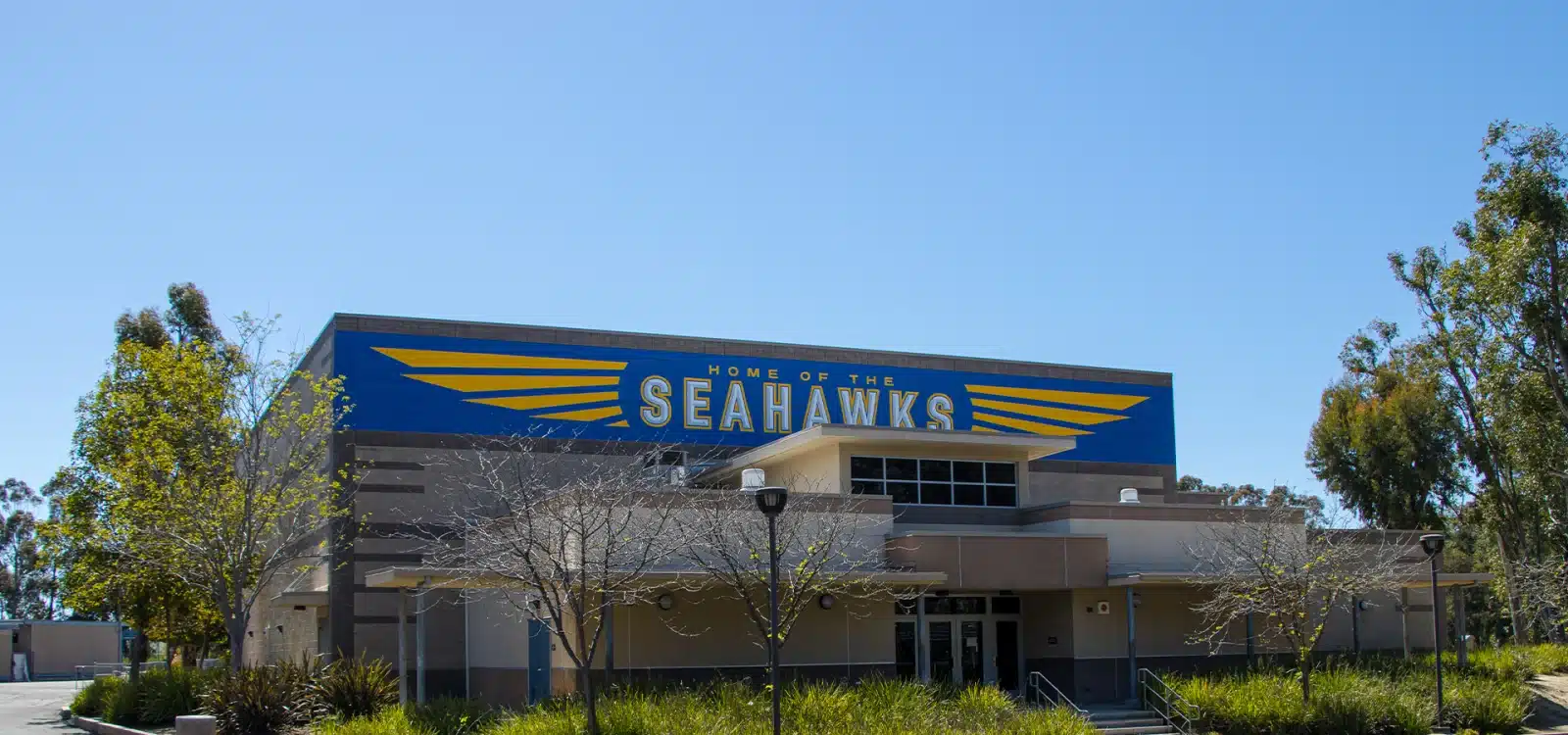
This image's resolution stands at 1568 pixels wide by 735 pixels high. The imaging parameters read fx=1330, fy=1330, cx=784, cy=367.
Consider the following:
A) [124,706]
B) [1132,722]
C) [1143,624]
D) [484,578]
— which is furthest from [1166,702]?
[124,706]

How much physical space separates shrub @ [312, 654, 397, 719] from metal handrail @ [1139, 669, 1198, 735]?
49.5 feet

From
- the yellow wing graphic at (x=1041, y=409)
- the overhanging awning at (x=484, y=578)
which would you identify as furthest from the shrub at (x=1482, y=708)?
the yellow wing graphic at (x=1041, y=409)

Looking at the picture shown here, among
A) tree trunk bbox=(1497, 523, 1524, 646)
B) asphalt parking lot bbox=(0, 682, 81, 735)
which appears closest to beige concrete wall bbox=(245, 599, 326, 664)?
asphalt parking lot bbox=(0, 682, 81, 735)

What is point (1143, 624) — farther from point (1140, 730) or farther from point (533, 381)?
point (533, 381)

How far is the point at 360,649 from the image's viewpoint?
32.2 meters

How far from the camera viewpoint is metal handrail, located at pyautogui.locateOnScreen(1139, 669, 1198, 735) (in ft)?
81.9

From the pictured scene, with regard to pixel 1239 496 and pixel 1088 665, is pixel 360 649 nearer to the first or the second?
pixel 1088 665

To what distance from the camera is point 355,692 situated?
2575 cm

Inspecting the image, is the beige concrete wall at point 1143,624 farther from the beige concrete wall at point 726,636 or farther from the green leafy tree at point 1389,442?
the green leafy tree at point 1389,442

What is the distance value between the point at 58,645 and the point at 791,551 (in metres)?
65.7

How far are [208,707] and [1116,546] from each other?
1884cm

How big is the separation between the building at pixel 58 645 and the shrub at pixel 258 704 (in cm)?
5512

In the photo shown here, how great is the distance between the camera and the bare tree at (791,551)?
22.6m

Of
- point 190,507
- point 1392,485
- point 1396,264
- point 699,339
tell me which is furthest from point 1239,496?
point 190,507
